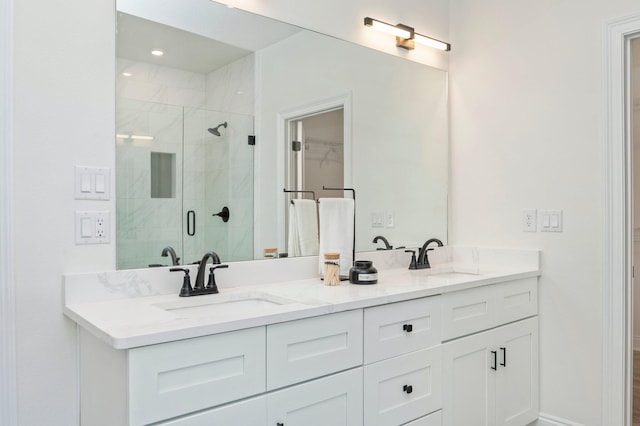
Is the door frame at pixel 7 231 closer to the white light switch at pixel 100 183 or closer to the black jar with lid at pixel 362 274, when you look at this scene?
the white light switch at pixel 100 183

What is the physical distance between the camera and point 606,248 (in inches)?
94.5

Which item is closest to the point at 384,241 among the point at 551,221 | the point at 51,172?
the point at 551,221

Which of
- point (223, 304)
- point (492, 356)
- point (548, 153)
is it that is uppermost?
point (548, 153)

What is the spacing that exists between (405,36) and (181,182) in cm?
157

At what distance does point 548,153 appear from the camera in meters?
2.62

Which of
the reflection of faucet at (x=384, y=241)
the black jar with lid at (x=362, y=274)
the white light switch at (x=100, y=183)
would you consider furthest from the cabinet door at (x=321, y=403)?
the reflection of faucet at (x=384, y=241)

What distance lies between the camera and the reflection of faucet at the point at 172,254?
6.16 feet

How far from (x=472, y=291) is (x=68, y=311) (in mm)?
1631

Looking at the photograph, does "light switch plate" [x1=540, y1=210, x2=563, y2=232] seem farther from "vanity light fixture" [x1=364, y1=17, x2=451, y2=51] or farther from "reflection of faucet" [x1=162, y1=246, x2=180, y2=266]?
"reflection of faucet" [x1=162, y1=246, x2=180, y2=266]

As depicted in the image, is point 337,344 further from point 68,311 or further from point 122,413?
point 68,311

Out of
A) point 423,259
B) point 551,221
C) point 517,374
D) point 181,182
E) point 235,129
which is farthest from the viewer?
point 423,259

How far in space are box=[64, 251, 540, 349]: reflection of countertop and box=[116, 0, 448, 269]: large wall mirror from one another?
0.18 meters

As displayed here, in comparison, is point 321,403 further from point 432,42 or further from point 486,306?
point 432,42

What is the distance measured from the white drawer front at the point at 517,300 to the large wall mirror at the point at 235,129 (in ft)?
1.99
